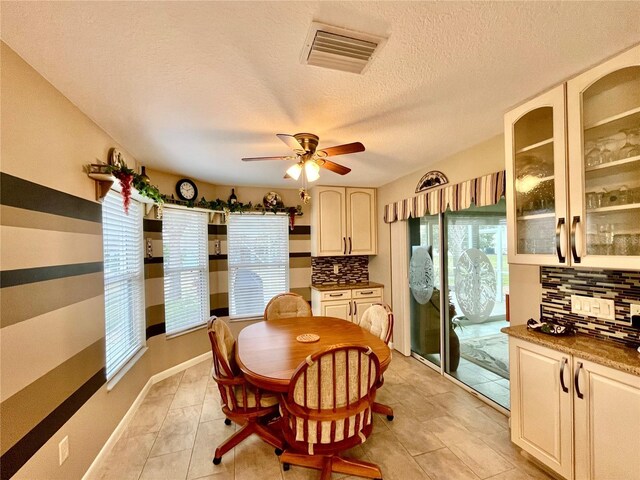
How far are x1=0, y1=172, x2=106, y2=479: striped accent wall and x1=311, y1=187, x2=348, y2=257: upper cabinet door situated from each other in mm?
2777

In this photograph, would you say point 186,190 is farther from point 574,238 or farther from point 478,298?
point 574,238

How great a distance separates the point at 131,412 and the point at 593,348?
3.62 metres

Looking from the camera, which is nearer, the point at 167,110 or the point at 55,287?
the point at 55,287

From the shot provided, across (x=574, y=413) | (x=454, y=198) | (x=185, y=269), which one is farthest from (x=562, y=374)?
(x=185, y=269)

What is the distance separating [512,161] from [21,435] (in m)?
3.25

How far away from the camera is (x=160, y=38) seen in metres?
1.21

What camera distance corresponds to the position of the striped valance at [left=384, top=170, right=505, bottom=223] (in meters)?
2.30

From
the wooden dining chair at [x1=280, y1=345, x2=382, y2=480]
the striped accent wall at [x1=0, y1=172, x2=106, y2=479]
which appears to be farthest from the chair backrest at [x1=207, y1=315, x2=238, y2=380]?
the striped accent wall at [x1=0, y1=172, x2=106, y2=479]

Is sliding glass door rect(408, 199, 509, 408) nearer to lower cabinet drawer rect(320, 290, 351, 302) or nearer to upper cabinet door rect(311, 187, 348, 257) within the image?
lower cabinet drawer rect(320, 290, 351, 302)

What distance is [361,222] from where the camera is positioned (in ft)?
Result: 14.3

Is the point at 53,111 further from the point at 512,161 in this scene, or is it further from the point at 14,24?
the point at 512,161

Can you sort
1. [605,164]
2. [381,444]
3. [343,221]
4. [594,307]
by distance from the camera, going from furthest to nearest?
[343,221] → [381,444] → [594,307] → [605,164]

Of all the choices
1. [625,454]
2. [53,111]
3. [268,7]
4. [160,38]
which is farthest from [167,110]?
[625,454]

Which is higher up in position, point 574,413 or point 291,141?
point 291,141
